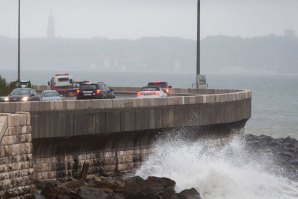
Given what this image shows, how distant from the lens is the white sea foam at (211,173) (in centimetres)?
3222

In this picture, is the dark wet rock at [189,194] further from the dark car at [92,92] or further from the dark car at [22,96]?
the dark car at [92,92]

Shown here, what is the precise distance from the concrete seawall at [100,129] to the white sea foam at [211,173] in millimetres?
591

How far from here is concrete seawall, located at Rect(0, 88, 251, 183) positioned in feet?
93.3

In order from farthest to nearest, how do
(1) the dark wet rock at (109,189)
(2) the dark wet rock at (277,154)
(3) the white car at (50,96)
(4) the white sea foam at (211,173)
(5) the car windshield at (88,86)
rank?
1. (5) the car windshield at (88,86)
2. (3) the white car at (50,96)
3. (2) the dark wet rock at (277,154)
4. (4) the white sea foam at (211,173)
5. (1) the dark wet rock at (109,189)

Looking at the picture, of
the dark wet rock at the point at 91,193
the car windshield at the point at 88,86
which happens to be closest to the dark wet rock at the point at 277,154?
the car windshield at the point at 88,86

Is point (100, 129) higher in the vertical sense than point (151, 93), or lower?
lower

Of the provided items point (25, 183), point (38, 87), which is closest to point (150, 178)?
point (25, 183)

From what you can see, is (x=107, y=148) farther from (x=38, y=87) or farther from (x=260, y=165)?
(x=38, y=87)

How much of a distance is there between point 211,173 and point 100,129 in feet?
15.3

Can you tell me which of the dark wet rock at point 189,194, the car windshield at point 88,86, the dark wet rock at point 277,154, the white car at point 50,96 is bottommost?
the dark wet rock at point 277,154

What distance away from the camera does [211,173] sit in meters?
33.0

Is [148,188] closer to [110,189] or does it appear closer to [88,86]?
[110,189]

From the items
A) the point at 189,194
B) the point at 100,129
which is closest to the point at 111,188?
the point at 189,194

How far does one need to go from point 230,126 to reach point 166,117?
6.50m
